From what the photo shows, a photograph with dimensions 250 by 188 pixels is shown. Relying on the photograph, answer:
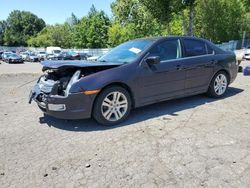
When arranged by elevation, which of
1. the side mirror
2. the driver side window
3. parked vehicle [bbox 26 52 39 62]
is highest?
the driver side window

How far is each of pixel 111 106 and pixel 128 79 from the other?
570 millimetres

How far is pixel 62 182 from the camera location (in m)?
3.07

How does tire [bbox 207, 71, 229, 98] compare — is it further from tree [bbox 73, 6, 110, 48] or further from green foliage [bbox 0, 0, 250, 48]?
tree [bbox 73, 6, 110, 48]

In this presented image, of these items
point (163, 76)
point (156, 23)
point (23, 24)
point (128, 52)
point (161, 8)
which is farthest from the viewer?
point (23, 24)

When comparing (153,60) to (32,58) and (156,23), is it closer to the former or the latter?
(156,23)

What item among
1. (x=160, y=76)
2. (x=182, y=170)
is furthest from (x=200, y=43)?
(x=182, y=170)

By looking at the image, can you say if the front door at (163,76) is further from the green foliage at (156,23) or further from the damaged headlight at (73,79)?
the green foliage at (156,23)

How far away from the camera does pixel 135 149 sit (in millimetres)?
3863

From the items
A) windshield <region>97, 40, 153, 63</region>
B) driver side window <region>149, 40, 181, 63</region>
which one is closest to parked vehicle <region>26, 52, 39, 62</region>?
windshield <region>97, 40, 153, 63</region>

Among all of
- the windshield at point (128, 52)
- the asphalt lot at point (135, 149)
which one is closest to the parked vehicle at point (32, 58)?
the asphalt lot at point (135, 149)

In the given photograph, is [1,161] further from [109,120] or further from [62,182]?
[109,120]

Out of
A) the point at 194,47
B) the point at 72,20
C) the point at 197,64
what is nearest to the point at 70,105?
the point at 197,64

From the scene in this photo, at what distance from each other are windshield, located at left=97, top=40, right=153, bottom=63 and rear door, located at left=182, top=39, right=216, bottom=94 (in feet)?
3.12

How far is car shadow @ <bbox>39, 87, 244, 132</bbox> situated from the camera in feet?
15.9
